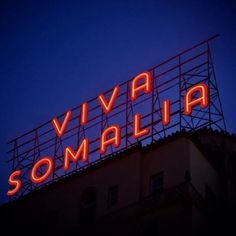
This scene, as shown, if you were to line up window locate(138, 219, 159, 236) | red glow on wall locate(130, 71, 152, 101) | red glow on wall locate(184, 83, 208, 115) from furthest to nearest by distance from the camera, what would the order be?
red glow on wall locate(130, 71, 152, 101)
red glow on wall locate(184, 83, 208, 115)
window locate(138, 219, 159, 236)

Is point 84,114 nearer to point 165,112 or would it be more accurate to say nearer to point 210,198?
point 165,112

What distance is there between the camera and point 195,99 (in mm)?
47375

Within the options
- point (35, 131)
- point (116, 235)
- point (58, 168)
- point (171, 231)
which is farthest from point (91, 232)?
point (35, 131)

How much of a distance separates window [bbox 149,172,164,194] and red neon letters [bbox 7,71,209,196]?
540 cm

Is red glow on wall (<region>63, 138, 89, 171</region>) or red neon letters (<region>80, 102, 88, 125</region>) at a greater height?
red neon letters (<region>80, 102, 88, 125</region>)

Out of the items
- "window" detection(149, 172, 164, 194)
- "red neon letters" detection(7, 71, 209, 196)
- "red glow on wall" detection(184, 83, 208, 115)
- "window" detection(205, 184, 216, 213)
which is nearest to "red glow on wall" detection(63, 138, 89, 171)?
"red neon letters" detection(7, 71, 209, 196)

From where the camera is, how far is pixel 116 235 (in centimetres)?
4100

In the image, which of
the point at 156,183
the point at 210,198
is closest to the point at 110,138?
the point at 156,183

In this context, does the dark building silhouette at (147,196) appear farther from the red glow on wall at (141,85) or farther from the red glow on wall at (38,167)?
the red glow on wall at (141,85)

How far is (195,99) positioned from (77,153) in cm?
903

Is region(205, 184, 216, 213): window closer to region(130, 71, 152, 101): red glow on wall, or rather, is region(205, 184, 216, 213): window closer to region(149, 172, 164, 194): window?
region(149, 172, 164, 194): window

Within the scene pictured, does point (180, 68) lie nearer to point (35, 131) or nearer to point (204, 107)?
point (204, 107)

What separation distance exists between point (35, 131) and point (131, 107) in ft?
31.1

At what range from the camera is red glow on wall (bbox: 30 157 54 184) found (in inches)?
1997
